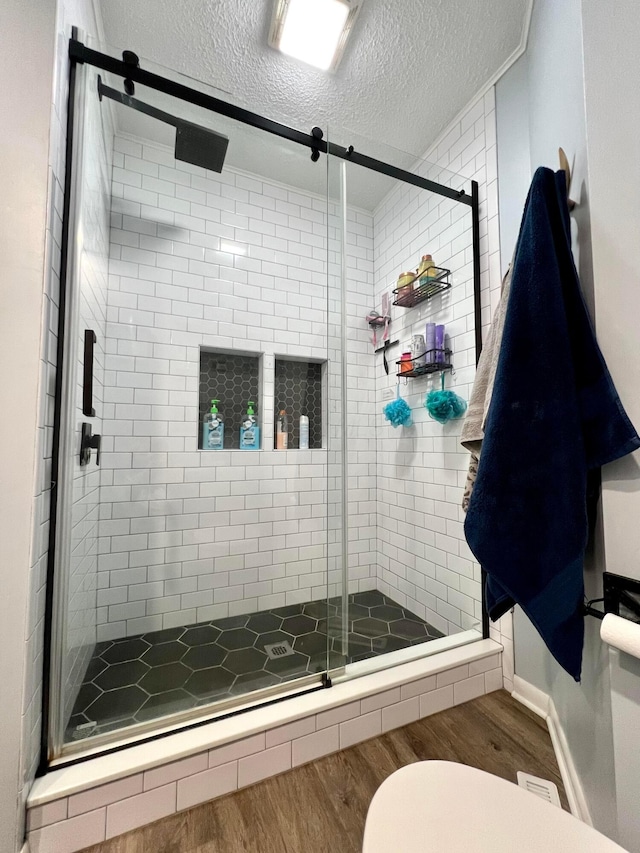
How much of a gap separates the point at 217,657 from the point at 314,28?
2677mm

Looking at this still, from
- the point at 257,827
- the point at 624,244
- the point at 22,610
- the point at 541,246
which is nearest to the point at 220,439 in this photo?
the point at 22,610

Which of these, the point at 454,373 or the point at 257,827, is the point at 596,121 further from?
the point at 257,827

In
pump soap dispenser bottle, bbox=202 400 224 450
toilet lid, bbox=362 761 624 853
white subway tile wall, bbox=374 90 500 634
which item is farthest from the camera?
pump soap dispenser bottle, bbox=202 400 224 450

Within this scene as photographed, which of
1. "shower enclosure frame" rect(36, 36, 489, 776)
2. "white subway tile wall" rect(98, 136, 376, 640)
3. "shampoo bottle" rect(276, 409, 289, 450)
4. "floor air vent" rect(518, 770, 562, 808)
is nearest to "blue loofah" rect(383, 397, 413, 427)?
"white subway tile wall" rect(98, 136, 376, 640)

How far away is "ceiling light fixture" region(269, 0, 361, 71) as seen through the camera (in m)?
Result: 1.31

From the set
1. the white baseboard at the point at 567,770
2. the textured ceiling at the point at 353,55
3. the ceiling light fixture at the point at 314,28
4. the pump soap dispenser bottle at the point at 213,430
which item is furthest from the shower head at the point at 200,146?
the white baseboard at the point at 567,770

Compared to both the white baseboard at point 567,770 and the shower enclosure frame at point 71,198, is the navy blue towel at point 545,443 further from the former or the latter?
the shower enclosure frame at point 71,198

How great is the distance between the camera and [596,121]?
0.74 m

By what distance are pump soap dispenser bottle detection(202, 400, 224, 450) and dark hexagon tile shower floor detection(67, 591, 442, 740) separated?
0.96 meters

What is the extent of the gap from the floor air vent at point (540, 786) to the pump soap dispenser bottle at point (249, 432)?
68.1 inches

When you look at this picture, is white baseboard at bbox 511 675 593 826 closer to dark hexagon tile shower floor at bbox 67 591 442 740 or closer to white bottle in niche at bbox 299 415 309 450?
dark hexagon tile shower floor at bbox 67 591 442 740

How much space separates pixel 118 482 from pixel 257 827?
1.46m

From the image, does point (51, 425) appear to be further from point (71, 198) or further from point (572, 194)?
point (572, 194)

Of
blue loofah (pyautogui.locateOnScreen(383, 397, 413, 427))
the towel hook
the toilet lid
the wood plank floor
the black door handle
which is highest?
the towel hook
